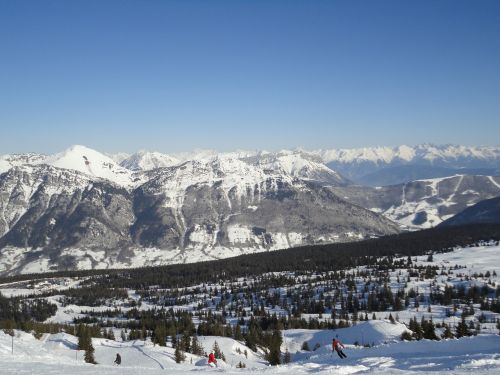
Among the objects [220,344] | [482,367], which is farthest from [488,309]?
[482,367]

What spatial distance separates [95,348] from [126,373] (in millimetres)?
60669

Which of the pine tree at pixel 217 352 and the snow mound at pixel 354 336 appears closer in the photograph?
the pine tree at pixel 217 352

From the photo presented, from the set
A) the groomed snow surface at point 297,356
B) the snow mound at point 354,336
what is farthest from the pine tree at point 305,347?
the groomed snow surface at point 297,356

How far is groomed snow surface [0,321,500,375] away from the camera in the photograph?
49.0 m

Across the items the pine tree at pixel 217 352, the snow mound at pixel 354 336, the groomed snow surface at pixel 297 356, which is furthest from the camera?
the snow mound at pixel 354 336

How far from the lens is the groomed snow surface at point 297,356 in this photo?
161 feet

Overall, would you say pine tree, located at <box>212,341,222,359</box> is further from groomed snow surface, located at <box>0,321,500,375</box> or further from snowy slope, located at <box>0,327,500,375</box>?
groomed snow surface, located at <box>0,321,500,375</box>

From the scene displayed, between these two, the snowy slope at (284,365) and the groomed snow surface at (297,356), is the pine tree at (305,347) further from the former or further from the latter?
the snowy slope at (284,365)

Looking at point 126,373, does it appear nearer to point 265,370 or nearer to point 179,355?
point 265,370

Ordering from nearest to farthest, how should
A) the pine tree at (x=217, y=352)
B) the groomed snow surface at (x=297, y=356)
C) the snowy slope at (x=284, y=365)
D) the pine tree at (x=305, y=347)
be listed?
the snowy slope at (x=284, y=365) < the groomed snow surface at (x=297, y=356) < the pine tree at (x=217, y=352) < the pine tree at (x=305, y=347)

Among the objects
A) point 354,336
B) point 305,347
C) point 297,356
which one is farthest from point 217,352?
point 354,336

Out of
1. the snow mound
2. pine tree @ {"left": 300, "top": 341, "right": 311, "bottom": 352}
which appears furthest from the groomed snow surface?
pine tree @ {"left": 300, "top": 341, "right": 311, "bottom": 352}

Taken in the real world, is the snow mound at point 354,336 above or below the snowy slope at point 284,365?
below

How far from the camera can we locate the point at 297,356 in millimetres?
120062
